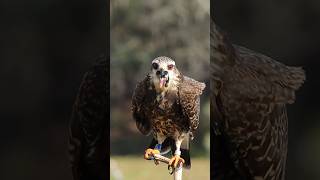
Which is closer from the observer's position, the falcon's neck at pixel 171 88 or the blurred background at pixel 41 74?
the falcon's neck at pixel 171 88

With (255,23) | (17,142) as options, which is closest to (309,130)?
(255,23)

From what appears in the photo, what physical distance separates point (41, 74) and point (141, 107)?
65 cm

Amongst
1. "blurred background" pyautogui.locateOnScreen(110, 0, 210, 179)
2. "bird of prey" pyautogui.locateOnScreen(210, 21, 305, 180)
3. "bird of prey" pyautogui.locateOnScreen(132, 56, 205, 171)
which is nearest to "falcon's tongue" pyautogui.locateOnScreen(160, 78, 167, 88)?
"bird of prey" pyautogui.locateOnScreen(132, 56, 205, 171)

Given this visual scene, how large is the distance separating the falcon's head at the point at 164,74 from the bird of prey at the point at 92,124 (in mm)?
340

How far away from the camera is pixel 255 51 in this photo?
279 centimetres

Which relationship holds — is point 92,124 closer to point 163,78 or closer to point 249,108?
point 163,78

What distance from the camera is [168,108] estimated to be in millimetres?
2656

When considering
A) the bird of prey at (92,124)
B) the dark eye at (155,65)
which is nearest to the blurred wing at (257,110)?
the dark eye at (155,65)

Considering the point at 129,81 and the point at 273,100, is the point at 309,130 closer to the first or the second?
the point at 273,100

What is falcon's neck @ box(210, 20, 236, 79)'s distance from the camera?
271cm

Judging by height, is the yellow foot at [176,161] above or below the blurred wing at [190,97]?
below

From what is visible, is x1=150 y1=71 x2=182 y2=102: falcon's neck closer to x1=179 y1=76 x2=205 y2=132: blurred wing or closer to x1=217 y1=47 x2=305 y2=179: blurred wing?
x1=179 y1=76 x2=205 y2=132: blurred wing

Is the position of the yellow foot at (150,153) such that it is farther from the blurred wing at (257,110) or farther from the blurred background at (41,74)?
the blurred background at (41,74)

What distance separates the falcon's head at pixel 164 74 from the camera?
264cm
